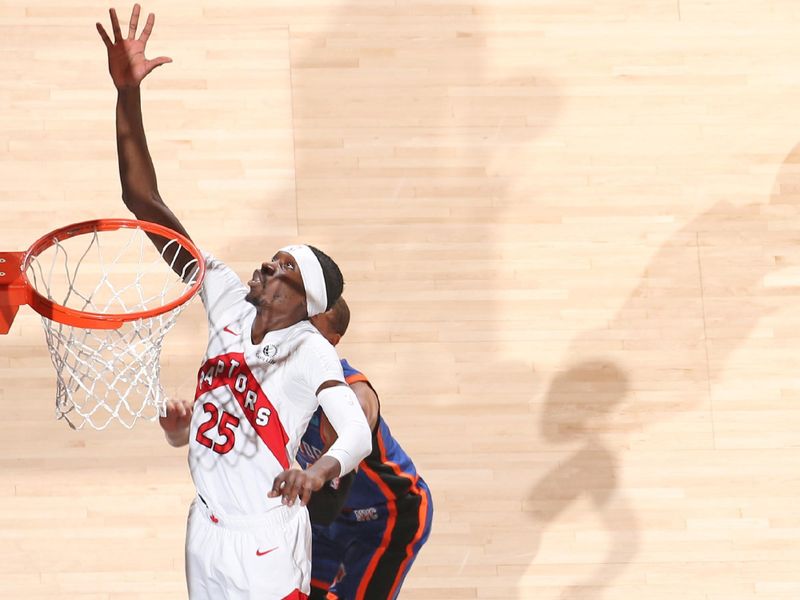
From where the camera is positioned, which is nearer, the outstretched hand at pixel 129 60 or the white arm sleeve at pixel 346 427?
the white arm sleeve at pixel 346 427

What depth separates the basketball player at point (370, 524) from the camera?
4.11 m

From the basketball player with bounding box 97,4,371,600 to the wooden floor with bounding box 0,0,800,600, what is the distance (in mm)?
1828

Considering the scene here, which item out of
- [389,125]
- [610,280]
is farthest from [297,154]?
[610,280]

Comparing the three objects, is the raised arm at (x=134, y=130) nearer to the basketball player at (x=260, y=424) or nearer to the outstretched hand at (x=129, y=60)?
the outstretched hand at (x=129, y=60)

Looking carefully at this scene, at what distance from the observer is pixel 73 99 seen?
5.80m

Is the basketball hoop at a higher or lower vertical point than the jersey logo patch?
higher

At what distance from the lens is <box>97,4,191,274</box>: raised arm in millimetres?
3711

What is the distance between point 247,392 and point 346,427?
400 millimetres

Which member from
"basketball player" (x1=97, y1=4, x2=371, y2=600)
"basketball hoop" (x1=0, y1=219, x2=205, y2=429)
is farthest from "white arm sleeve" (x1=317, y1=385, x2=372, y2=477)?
"basketball hoop" (x1=0, y1=219, x2=205, y2=429)

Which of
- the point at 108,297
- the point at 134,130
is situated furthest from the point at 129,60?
the point at 108,297

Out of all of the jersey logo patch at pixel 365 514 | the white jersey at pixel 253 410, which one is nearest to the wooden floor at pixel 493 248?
the jersey logo patch at pixel 365 514

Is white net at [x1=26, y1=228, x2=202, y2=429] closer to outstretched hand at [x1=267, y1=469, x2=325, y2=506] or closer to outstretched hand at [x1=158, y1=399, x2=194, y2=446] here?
outstretched hand at [x1=158, y1=399, x2=194, y2=446]

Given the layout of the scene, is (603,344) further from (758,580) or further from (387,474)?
(387,474)

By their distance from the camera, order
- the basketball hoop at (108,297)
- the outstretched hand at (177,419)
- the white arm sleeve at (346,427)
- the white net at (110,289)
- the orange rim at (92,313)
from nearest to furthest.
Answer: the white arm sleeve at (346,427) → the orange rim at (92,313) → the outstretched hand at (177,419) → the basketball hoop at (108,297) → the white net at (110,289)
